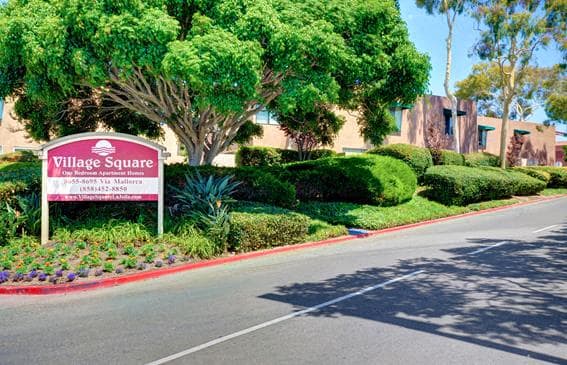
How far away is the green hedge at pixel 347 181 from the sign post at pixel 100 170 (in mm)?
6536

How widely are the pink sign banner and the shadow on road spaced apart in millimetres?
5151

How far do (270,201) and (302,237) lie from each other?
2.02 m

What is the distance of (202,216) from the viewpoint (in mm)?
11242

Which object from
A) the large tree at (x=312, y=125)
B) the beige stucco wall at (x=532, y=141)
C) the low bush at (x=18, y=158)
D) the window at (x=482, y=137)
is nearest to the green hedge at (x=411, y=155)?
the large tree at (x=312, y=125)

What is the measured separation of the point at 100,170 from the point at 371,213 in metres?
9.32

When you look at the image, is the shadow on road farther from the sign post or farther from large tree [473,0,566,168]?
large tree [473,0,566,168]

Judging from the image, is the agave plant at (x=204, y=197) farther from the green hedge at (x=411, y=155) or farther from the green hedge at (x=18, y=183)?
the green hedge at (x=411, y=155)

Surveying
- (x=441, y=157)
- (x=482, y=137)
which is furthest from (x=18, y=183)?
(x=482, y=137)

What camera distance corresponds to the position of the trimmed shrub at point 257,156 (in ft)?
87.0

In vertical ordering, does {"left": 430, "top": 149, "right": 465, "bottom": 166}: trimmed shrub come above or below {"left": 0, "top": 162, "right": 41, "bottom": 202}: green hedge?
above

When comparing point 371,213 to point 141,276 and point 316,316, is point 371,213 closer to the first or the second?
point 141,276

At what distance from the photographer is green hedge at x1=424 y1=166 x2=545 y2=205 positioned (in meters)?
21.8

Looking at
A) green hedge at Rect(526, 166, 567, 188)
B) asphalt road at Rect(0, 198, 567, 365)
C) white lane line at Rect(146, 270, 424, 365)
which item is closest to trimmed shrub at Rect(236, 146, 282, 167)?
asphalt road at Rect(0, 198, 567, 365)

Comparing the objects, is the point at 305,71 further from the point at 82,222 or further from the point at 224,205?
the point at 82,222
